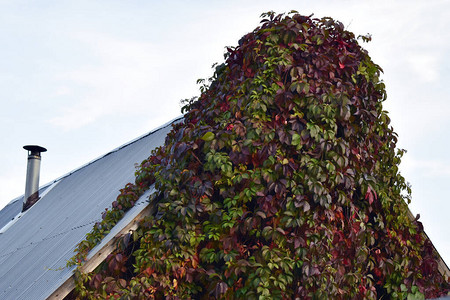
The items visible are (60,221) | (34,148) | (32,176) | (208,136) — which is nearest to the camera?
(208,136)

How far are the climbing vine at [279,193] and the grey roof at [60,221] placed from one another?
64 cm

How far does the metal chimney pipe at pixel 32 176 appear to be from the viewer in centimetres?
1742

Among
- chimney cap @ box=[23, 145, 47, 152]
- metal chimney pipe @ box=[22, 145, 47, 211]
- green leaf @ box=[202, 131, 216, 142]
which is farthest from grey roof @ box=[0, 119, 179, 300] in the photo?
green leaf @ box=[202, 131, 216, 142]

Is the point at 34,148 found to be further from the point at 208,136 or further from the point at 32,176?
the point at 208,136

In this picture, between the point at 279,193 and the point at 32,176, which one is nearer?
the point at 279,193

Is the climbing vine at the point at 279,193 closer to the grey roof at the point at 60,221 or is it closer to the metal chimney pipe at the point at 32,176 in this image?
the grey roof at the point at 60,221

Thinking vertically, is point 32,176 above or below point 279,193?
above

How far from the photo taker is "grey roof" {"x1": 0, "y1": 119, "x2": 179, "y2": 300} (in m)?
8.96

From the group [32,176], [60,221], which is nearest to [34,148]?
[32,176]

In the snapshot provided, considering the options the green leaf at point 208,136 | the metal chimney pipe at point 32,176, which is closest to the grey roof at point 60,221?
the metal chimney pipe at point 32,176

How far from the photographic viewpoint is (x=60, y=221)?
12156 millimetres

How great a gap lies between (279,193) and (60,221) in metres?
5.85

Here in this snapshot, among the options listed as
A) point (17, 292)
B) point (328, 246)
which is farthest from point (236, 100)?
point (17, 292)

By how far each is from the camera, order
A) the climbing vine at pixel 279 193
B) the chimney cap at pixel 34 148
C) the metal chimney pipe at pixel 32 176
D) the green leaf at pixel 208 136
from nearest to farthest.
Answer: the climbing vine at pixel 279 193, the green leaf at pixel 208 136, the metal chimney pipe at pixel 32 176, the chimney cap at pixel 34 148
